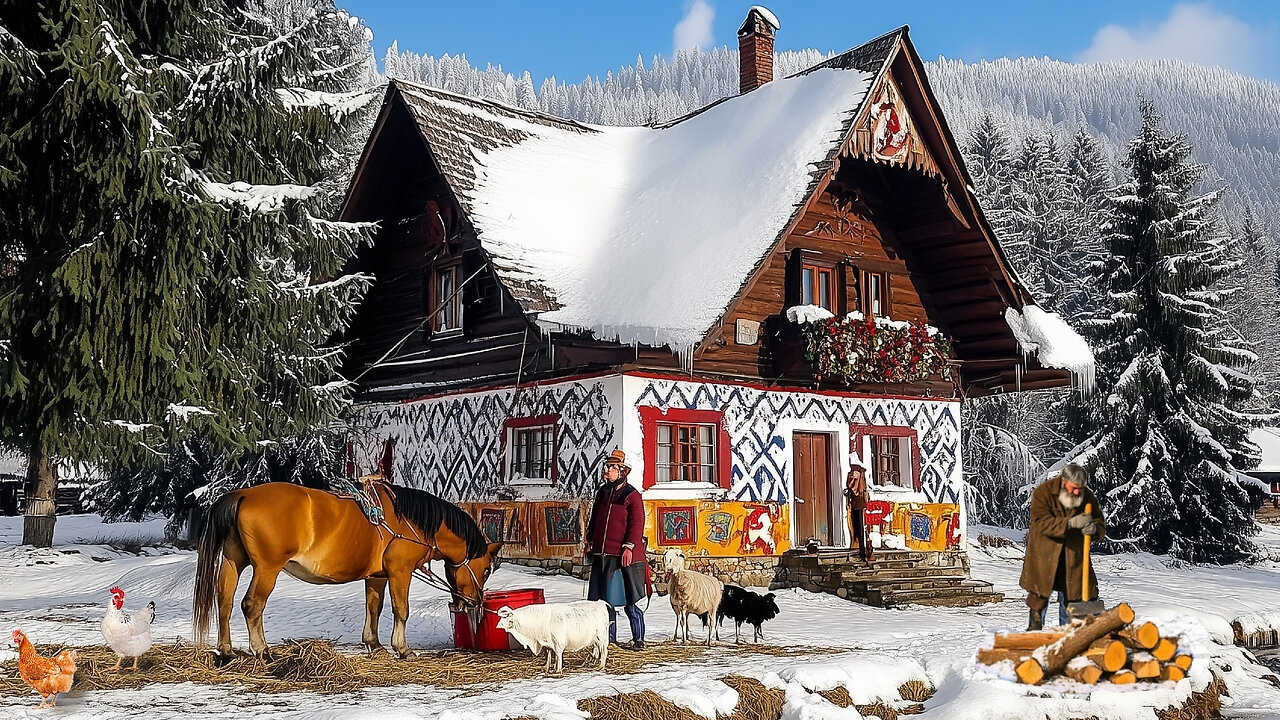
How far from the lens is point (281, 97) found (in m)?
15.2

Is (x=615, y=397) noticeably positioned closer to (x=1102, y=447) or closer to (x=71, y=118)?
(x=71, y=118)

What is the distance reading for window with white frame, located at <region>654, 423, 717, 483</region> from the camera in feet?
59.8

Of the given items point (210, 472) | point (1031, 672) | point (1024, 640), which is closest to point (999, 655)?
point (1024, 640)

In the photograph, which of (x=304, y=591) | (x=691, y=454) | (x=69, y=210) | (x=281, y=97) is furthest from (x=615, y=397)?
(x=69, y=210)

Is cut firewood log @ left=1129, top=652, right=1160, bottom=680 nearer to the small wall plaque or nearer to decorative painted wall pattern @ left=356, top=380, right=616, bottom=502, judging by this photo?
decorative painted wall pattern @ left=356, top=380, right=616, bottom=502

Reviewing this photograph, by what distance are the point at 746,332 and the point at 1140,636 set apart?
999 centimetres

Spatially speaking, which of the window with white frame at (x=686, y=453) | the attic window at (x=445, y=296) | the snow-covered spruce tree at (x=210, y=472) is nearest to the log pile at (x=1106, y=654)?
the window with white frame at (x=686, y=453)

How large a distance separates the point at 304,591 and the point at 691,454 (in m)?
6.05

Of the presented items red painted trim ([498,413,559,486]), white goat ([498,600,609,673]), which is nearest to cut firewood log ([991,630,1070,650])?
white goat ([498,600,609,673])

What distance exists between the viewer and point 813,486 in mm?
20125

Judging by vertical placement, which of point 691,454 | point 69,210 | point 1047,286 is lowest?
point 691,454

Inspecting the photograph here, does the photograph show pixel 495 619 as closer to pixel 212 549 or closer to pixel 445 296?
pixel 212 549

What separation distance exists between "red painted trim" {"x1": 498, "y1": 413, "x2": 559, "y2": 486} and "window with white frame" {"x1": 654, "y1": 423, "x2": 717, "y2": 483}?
1.65 metres

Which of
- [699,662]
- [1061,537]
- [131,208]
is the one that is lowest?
[699,662]
